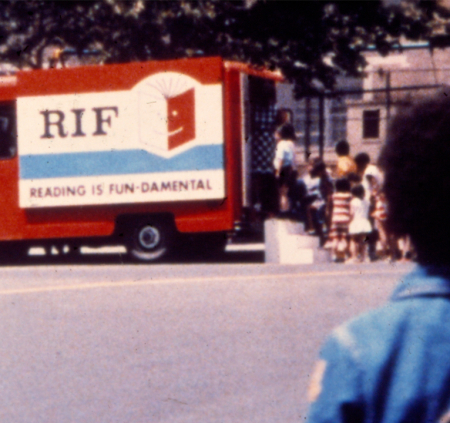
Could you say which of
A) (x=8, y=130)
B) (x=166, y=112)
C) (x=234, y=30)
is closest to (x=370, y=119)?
(x=166, y=112)

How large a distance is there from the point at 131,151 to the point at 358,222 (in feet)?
10.8

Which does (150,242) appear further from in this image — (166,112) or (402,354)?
(402,354)

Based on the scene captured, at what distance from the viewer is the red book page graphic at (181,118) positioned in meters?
15.1

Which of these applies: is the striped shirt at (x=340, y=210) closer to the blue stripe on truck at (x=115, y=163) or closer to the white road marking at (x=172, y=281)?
the blue stripe on truck at (x=115, y=163)

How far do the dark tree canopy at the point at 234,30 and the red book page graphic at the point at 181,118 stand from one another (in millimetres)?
5991

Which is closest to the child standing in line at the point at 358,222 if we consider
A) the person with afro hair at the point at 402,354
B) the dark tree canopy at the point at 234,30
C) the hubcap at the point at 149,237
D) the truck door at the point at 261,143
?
the truck door at the point at 261,143

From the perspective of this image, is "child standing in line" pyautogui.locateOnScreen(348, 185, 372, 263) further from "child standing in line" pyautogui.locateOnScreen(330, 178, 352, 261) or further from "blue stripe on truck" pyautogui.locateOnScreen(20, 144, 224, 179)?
"blue stripe on truck" pyautogui.locateOnScreen(20, 144, 224, 179)

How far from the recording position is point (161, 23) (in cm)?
2080

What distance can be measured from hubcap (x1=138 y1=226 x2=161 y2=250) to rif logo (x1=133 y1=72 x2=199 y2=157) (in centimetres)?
112

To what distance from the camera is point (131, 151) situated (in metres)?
15.5

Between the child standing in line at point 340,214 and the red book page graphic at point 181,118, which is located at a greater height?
the red book page graphic at point 181,118

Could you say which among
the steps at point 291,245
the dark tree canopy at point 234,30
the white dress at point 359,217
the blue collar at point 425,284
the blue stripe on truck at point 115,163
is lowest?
the steps at point 291,245

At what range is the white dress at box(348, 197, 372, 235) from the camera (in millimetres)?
14586

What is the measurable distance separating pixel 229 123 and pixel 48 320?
6702 millimetres
